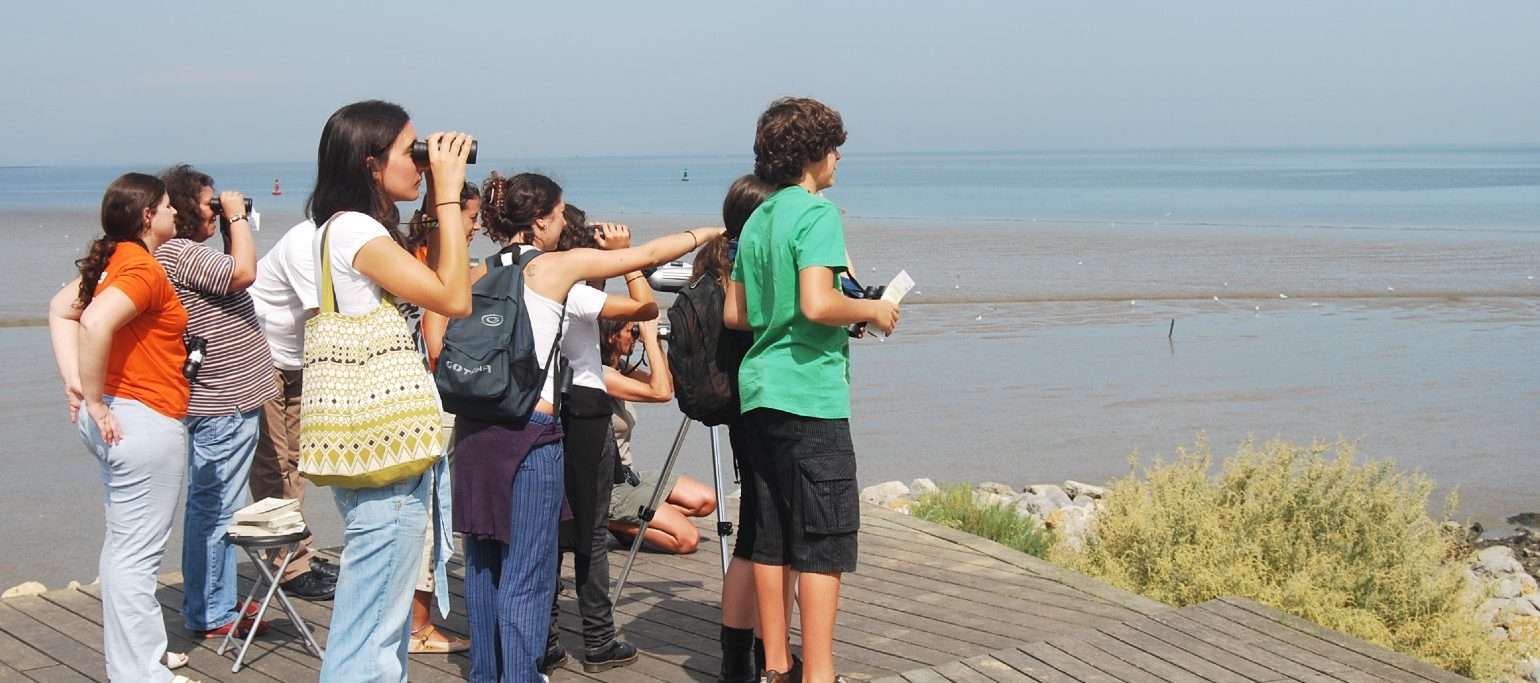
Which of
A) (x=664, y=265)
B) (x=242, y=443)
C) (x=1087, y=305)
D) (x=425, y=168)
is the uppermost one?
(x=425, y=168)

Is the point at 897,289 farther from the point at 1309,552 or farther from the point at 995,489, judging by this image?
the point at 995,489

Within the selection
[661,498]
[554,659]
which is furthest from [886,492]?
[554,659]

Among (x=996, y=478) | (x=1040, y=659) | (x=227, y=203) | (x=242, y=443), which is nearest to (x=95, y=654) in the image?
(x=242, y=443)

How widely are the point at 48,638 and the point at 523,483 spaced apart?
2441 mm

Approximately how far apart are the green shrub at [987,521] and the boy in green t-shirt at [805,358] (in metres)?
3.49

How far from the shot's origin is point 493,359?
4.42 m

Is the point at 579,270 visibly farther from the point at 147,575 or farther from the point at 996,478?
the point at 996,478

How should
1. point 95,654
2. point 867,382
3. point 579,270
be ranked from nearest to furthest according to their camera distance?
point 579,270, point 95,654, point 867,382

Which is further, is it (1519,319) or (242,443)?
(1519,319)

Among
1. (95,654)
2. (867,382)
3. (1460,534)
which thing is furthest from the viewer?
(867,382)

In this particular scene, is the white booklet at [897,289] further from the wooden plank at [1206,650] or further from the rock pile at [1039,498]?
the rock pile at [1039,498]

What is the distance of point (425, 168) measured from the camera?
396cm

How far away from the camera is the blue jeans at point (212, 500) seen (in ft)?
18.2

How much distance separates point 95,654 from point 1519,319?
770 inches
